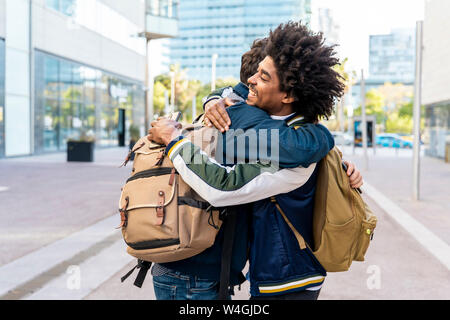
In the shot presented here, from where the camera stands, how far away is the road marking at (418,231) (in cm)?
Answer: 601

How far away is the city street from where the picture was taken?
450 centimetres

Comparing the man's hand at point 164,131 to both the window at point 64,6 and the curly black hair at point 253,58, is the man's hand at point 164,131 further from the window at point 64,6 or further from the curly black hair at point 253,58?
the window at point 64,6

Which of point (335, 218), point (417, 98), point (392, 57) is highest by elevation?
point (392, 57)

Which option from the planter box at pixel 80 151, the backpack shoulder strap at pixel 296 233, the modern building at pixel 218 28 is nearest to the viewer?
the backpack shoulder strap at pixel 296 233

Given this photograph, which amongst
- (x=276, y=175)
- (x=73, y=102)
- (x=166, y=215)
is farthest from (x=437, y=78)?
(x=166, y=215)

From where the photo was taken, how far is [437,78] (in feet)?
90.2

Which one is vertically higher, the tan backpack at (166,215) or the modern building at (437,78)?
the modern building at (437,78)

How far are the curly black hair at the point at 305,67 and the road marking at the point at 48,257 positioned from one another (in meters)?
3.50

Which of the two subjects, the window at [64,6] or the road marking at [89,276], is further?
the window at [64,6]

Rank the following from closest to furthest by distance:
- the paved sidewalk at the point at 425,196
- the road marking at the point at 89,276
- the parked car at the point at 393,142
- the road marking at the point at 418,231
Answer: the road marking at the point at 89,276, the road marking at the point at 418,231, the paved sidewalk at the point at 425,196, the parked car at the point at 393,142

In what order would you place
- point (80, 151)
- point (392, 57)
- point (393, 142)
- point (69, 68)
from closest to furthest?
point (80, 151) < point (69, 68) < point (393, 142) < point (392, 57)

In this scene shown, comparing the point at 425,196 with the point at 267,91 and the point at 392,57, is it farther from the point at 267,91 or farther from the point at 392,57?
the point at 392,57

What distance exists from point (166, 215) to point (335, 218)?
0.62 metres

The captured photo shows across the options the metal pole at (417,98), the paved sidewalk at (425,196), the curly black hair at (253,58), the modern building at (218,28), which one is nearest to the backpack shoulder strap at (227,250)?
the curly black hair at (253,58)
